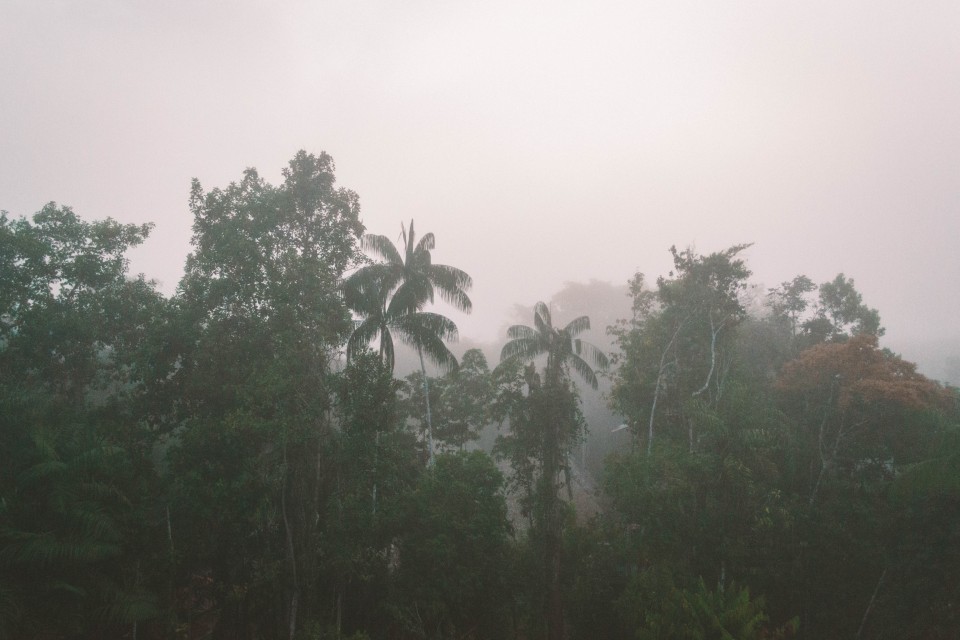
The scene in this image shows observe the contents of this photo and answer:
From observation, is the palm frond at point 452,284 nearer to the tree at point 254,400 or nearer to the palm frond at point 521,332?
the palm frond at point 521,332

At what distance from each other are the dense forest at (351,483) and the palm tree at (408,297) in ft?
0.44

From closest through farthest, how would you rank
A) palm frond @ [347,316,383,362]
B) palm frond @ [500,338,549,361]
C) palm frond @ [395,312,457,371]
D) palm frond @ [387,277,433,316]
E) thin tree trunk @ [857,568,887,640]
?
thin tree trunk @ [857,568,887,640] → palm frond @ [347,316,383,362] → palm frond @ [387,277,433,316] → palm frond @ [395,312,457,371] → palm frond @ [500,338,549,361]

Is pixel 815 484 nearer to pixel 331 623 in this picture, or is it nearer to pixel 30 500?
pixel 331 623

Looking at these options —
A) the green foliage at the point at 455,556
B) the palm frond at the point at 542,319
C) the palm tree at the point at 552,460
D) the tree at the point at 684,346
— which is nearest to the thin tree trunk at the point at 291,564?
the green foliage at the point at 455,556

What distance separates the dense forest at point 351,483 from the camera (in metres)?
9.79

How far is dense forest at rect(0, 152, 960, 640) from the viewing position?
385 inches

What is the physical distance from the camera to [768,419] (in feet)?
50.7

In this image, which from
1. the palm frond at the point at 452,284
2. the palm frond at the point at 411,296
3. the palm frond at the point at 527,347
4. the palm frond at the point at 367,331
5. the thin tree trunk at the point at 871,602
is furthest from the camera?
the palm frond at the point at 527,347

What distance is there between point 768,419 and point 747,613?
752 centimetres

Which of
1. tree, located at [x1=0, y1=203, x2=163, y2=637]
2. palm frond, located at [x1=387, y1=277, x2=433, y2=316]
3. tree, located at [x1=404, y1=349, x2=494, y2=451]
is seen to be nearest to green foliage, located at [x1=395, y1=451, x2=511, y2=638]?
tree, located at [x1=0, y1=203, x2=163, y2=637]

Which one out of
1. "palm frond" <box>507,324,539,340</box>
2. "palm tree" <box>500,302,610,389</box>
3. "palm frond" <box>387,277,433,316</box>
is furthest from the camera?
"palm frond" <box>507,324,539,340</box>

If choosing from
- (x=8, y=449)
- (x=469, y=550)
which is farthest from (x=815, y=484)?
(x=8, y=449)

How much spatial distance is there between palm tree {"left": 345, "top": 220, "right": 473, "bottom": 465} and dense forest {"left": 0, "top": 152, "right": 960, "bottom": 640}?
134mm

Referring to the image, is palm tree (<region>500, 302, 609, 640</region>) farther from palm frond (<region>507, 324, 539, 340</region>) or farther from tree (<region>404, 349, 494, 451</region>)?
tree (<region>404, 349, 494, 451</region>)
